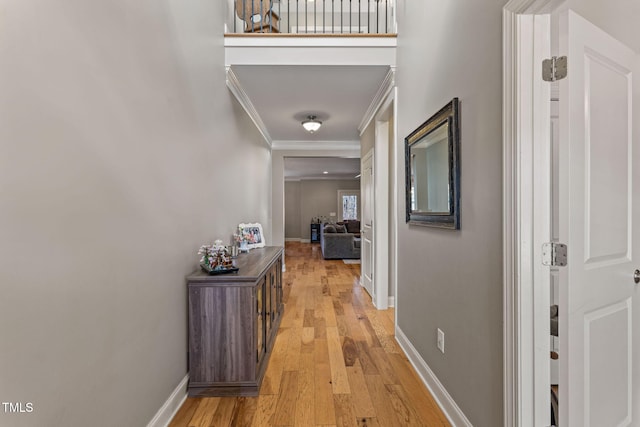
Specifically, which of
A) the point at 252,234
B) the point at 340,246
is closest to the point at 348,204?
the point at 340,246

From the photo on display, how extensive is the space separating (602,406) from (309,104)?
360 centimetres

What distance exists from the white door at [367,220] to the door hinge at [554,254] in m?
3.02

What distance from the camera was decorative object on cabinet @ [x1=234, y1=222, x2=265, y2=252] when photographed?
337 cm

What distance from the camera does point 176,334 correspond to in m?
1.95

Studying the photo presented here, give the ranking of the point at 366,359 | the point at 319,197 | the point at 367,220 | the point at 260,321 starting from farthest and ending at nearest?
the point at 319,197
the point at 367,220
the point at 366,359
the point at 260,321

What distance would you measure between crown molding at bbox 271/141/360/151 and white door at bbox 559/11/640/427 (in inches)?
185

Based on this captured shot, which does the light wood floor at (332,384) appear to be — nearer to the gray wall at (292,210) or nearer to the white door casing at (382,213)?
the white door casing at (382,213)

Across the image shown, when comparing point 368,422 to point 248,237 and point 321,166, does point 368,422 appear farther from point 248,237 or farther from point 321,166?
point 321,166

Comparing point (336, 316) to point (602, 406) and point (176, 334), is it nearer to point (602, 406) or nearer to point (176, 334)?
point (176, 334)

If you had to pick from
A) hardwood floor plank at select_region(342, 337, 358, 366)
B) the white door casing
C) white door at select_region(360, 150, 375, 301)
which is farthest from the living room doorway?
hardwood floor plank at select_region(342, 337, 358, 366)

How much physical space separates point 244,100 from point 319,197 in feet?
30.3

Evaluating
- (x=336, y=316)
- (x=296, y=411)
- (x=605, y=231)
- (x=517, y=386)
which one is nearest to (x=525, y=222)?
(x=605, y=231)

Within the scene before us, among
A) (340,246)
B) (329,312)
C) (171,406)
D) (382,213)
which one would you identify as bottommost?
(329,312)

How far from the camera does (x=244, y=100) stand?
11.8ft
